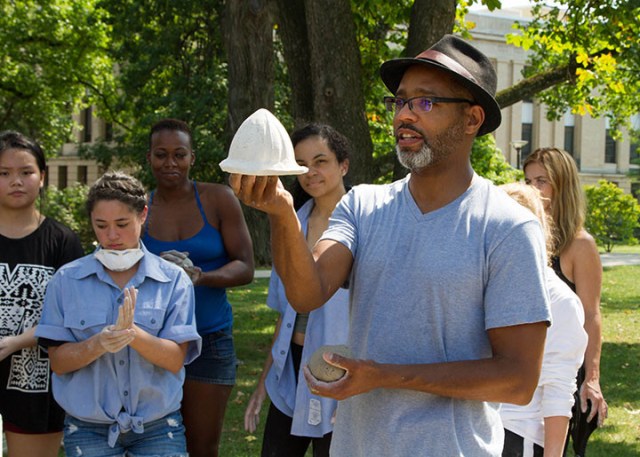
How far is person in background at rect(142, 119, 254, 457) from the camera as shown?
4.69 meters

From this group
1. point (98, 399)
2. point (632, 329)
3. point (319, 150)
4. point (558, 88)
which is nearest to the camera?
point (98, 399)

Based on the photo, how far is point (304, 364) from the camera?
4039 mm

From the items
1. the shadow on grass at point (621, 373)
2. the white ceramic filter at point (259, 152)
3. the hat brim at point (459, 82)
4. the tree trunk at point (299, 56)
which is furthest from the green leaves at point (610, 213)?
the white ceramic filter at point (259, 152)

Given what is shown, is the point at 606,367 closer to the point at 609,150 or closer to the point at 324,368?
the point at 324,368

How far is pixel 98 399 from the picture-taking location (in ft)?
13.2

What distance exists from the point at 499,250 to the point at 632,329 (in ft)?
41.9

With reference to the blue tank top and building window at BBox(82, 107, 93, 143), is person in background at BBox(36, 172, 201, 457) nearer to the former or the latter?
the blue tank top

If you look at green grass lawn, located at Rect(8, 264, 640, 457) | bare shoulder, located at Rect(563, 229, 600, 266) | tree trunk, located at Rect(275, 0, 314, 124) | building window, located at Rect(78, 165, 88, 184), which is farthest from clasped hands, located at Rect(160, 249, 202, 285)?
building window, located at Rect(78, 165, 88, 184)

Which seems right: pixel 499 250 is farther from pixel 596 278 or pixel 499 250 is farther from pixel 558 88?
pixel 558 88

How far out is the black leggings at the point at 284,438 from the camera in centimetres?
427

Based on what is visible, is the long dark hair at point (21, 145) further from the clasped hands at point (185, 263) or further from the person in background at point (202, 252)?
the clasped hands at point (185, 263)

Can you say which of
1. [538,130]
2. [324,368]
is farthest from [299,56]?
[538,130]

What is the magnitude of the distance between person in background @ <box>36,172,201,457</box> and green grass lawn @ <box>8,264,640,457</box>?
3.08m

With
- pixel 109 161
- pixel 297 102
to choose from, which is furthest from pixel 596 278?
pixel 109 161
